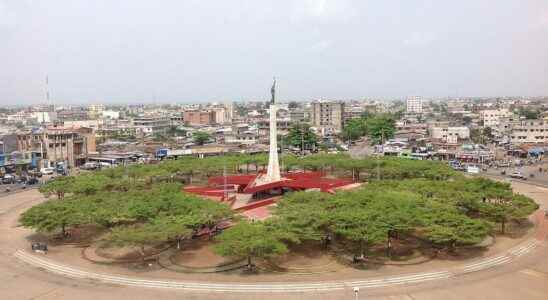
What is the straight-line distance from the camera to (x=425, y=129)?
137 m

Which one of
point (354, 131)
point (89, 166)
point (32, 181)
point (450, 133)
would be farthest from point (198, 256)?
point (354, 131)

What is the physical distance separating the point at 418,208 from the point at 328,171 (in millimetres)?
39408

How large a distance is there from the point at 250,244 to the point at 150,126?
5667 inches

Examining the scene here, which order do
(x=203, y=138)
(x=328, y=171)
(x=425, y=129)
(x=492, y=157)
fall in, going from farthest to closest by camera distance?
(x=425, y=129) → (x=203, y=138) → (x=492, y=157) → (x=328, y=171)

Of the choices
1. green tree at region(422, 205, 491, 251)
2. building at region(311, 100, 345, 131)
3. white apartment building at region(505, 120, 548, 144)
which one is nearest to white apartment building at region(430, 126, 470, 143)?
white apartment building at region(505, 120, 548, 144)

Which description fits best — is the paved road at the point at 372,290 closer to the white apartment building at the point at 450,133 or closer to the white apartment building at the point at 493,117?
the white apartment building at the point at 450,133

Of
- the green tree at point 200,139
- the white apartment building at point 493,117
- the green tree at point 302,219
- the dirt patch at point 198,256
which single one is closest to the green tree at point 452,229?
the green tree at point 302,219

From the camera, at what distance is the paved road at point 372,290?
2948cm

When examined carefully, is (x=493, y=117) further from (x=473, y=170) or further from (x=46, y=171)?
(x=46, y=171)

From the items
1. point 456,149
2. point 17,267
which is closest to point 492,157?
point 456,149

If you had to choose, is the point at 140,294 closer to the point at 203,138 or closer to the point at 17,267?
the point at 17,267

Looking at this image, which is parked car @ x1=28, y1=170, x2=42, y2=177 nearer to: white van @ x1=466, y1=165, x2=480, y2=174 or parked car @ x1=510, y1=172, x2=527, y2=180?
white van @ x1=466, y1=165, x2=480, y2=174

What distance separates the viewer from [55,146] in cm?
9269

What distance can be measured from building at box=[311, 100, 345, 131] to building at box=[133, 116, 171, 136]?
5314 centimetres
